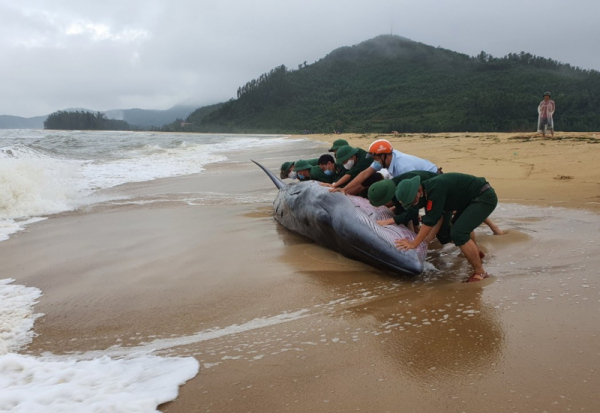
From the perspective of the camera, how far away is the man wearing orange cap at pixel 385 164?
5.30m

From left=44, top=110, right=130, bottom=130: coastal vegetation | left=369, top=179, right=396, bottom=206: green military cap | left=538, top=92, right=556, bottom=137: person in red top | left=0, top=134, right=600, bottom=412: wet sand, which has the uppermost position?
left=44, top=110, right=130, bottom=130: coastal vegetation

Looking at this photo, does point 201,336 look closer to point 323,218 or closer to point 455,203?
point 323,218

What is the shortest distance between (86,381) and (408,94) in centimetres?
8415

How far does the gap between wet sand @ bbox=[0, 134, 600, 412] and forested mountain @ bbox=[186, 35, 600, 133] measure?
3151 cm

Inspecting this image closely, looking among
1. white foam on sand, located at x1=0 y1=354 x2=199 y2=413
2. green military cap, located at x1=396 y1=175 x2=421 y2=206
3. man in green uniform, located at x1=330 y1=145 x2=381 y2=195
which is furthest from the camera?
man in green uniform, located at x1=330 y1=145 x2=381 y2=195

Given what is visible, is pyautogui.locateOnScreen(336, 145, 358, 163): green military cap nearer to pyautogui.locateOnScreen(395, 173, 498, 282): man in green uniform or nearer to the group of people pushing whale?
the group of people pushing whale

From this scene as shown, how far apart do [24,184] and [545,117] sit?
15350 mm

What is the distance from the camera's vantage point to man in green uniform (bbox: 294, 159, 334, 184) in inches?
263

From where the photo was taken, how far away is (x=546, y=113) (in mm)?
15508

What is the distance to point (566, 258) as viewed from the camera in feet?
13.9

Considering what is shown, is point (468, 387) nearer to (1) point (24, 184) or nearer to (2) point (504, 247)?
(2) point (504, 247)

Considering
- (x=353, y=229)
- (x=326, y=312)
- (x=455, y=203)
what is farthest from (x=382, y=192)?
(x=326, y=312)

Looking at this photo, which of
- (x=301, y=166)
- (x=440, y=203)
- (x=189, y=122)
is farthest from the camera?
(x=189, y=122)

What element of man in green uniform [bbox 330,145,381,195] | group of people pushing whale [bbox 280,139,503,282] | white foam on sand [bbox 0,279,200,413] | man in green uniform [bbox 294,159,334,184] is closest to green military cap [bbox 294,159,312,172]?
man in green uniform [bbox 294,159,334,184]
